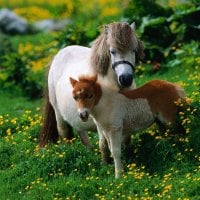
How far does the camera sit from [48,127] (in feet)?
38.7

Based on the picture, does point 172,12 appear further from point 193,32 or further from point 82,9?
point 82,9

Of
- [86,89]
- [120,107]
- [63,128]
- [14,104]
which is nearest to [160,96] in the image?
[120,107]

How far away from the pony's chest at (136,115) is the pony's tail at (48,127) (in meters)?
2.08

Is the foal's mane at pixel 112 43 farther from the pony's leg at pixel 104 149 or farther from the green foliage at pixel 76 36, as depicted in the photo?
the green foliage at pixel 76 36

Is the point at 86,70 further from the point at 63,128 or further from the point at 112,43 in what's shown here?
the point at 63,128

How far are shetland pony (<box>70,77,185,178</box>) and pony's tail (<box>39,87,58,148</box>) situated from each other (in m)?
1.61

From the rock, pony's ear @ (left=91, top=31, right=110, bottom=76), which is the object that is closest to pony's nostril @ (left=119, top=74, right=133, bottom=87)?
pony's ear @ (left=91, top=31, right=110, bottom=76)

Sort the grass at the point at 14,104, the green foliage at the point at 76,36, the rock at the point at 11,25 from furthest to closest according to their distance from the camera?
the rock at the point at 11,25 → the green foliage at the point at 76,36 → the grass at the point at 14,104

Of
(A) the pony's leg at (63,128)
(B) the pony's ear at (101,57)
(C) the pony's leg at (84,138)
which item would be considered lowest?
(C) the pony's leg at (84,138)

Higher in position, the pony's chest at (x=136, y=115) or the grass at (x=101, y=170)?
the pony's chest at (x=136, y=115)

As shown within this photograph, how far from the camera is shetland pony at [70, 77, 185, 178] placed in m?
9.48

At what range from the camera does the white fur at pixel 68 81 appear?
34.4 feet

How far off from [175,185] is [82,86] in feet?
5.39

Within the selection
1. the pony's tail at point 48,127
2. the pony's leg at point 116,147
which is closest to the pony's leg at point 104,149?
the pony's leg at point 116,147
